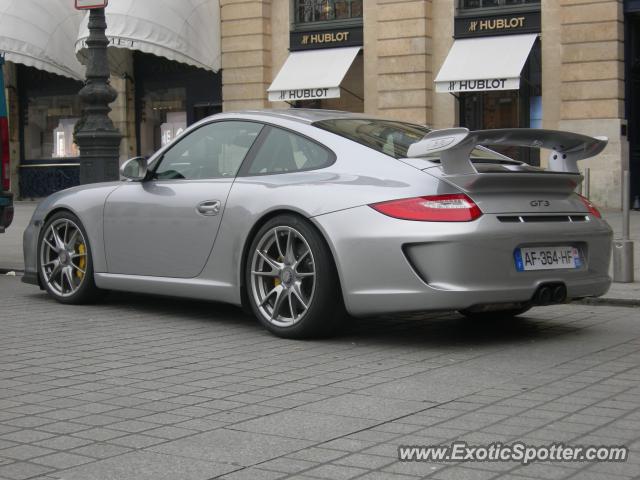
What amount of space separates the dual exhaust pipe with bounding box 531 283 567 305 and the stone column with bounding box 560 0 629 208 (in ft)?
47.9

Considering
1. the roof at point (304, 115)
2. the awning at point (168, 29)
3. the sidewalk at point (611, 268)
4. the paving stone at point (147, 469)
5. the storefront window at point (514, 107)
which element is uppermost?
the awning at point (168, 29)

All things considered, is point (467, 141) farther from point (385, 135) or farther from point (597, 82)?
point (597, 82)

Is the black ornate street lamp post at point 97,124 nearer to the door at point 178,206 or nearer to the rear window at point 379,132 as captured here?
the door at point 178,206

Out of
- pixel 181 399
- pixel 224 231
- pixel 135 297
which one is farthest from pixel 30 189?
pixel 181 399

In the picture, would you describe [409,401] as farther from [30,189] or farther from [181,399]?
[30,189]

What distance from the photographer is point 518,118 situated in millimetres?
22547

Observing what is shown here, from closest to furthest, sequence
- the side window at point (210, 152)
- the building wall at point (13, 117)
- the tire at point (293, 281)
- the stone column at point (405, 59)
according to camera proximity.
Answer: the tire at point (293, 281)
the side window at point (210, 152)
the stone column at point (405, 59)
the building wall at point (13, 117)

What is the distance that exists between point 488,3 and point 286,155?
16339 millimetres

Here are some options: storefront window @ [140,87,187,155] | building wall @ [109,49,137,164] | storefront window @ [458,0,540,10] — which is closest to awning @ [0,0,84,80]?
building wall @ [109,49,137,164]

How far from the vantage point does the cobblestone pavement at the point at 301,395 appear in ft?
13.2

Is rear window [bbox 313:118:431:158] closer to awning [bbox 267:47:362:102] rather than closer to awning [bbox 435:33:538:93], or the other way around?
awning [bbox 435:33:538:93]

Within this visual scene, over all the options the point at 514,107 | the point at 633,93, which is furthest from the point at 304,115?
the point at 514,107

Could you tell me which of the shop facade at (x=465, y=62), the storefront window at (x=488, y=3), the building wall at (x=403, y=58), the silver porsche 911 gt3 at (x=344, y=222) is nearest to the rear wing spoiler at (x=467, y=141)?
the silver porsche 911 gt3 at (x=344, y=222)

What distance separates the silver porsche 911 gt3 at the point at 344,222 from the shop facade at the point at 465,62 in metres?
14.0
